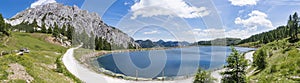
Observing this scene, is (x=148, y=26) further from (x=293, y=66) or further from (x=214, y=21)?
(x=293, y=66)

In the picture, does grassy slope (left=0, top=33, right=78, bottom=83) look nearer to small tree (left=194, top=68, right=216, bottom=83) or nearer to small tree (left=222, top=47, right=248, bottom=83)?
small tree (left=194, top=68, right=216, bottom=83)

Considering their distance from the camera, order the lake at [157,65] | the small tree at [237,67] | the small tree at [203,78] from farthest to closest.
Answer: the lake at [157,65]
the small tree at [203,78]
the small tree at [237,67]

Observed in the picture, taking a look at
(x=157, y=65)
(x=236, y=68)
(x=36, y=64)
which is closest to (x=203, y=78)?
(x=236, y=68)

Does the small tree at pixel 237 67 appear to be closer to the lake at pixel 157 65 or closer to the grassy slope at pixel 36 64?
the grassy slope at pixel 36 64

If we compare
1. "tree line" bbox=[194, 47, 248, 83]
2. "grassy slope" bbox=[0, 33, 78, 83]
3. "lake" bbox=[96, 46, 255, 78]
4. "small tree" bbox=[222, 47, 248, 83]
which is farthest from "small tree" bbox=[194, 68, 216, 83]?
"lake" bbox=[96, 46, 255, 78]

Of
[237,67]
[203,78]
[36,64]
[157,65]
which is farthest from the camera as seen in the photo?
[157,65]

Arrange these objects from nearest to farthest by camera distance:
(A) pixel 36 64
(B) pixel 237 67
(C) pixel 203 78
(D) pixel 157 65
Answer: (B) pixel 237 67
(C) pixel 203 78
(A) pixel 36 64
(D) pixel 157 65

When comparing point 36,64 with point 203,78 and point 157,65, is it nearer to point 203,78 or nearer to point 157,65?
point 203,78

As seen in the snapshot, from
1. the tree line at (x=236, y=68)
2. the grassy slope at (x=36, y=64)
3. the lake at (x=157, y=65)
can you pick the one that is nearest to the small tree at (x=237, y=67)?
the tree line at (x=236, y=68)

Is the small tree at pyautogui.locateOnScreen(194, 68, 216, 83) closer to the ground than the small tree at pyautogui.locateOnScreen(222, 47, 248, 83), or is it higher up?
closer to the ground

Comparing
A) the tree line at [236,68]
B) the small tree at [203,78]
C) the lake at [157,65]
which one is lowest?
the lake at [157,65]

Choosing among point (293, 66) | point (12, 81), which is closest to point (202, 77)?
point (293, 66)

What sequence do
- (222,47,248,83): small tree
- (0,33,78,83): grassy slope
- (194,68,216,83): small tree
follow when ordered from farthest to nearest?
(194,68,216,83): small tree, (0,33,78,83): grassy slope, (222,47,248,83): small tree

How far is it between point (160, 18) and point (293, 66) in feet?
52.2
